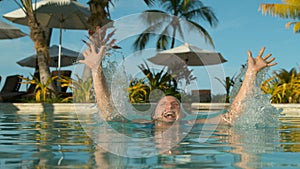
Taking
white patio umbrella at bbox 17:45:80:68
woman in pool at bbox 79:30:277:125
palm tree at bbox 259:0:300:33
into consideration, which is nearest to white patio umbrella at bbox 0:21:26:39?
white patio umbrella at bbox 17:45:80:68

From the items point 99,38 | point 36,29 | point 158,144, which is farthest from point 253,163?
point 36,29

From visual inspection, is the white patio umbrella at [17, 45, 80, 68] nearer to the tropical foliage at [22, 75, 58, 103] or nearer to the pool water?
the tropical foliage at [22, 75, 58, 103]

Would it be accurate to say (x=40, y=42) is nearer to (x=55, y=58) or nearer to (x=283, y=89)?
(x=55, y=58)

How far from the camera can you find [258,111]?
5.70 meters

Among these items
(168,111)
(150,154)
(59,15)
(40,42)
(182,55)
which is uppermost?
(59,15)

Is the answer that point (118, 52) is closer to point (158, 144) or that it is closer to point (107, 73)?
point (107, 73)

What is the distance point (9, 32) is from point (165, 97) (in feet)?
35.6

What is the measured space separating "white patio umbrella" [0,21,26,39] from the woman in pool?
9416 millimetres

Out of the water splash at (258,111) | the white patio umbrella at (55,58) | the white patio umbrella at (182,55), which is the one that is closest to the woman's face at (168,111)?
the water splash at (258,111)

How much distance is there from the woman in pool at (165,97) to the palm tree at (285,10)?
615 inches

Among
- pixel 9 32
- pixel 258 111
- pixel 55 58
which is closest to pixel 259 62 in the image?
pixel 258 111

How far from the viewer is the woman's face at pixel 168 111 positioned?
5297 mm

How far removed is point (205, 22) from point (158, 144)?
2233 cm

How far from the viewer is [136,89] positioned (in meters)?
12.9
